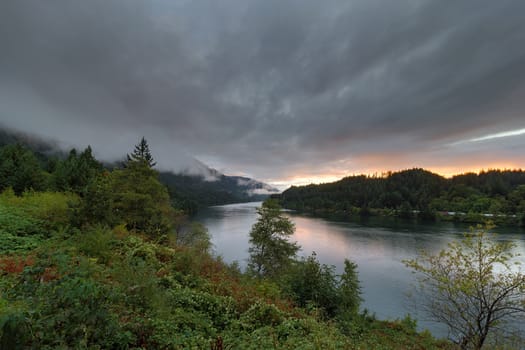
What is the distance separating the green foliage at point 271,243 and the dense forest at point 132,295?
28.3ft

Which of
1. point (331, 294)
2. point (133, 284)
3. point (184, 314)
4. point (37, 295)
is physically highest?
point (37, 295)

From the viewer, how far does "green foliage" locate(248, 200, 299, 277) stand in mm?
20797

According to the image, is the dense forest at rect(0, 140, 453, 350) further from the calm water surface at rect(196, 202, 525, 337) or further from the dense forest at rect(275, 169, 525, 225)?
the dense forest at rect(275, 169, 525, 225)

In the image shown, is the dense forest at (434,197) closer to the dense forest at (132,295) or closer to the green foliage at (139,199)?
the dense forest at (132,295)

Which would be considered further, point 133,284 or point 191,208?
point 191,208

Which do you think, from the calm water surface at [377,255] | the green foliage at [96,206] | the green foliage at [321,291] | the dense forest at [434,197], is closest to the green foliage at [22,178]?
the green foliage at [96,206]

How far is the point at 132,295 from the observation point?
4.25 meters

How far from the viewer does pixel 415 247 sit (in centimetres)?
3428

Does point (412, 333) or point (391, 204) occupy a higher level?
point (391, 204)

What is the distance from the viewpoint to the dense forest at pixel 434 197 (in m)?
69.8

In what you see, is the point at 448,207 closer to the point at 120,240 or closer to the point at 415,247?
the point at 415,247

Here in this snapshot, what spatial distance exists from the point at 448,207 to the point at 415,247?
2615 inches

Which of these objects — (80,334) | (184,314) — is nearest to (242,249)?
(184,314)

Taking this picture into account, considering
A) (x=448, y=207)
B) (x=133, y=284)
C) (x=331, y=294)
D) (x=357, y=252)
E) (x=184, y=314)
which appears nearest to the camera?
(x=133, y=284)
